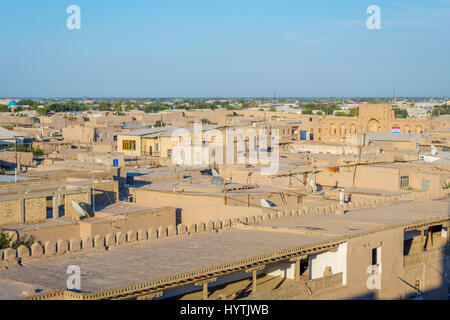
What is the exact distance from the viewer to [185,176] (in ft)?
91.6

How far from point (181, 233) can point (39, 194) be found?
5.88 m

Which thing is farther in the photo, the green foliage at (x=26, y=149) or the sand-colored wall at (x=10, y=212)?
the green foliage at (x=26, y=149)

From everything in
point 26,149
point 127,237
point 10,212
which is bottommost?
point 26,149

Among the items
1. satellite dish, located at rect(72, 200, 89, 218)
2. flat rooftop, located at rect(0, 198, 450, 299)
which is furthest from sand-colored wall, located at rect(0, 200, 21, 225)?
flat rooftop, located at rect(0, 198, 450, 299)

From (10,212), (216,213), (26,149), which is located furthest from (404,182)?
(26,149)

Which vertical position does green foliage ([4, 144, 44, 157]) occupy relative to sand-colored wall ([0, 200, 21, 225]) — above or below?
below

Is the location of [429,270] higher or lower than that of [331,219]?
lower

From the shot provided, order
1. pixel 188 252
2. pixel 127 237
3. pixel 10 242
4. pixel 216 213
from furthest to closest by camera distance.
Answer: pixel 216 213 < pixel 10 242 < pixel 127 237 < pixel 188 252

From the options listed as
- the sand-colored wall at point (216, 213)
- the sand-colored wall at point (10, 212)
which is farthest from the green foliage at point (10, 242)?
the sand-colored wall at point (216, 213)

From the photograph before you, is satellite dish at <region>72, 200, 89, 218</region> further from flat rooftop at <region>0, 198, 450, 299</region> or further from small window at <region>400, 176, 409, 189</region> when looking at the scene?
small window at <region>400, 176, 409, 189</region>

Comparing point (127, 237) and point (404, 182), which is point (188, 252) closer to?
point (127, 237)

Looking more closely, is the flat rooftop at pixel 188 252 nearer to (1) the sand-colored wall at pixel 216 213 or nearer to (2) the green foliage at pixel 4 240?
(1) the sand-colored wall at pixel 216 213
